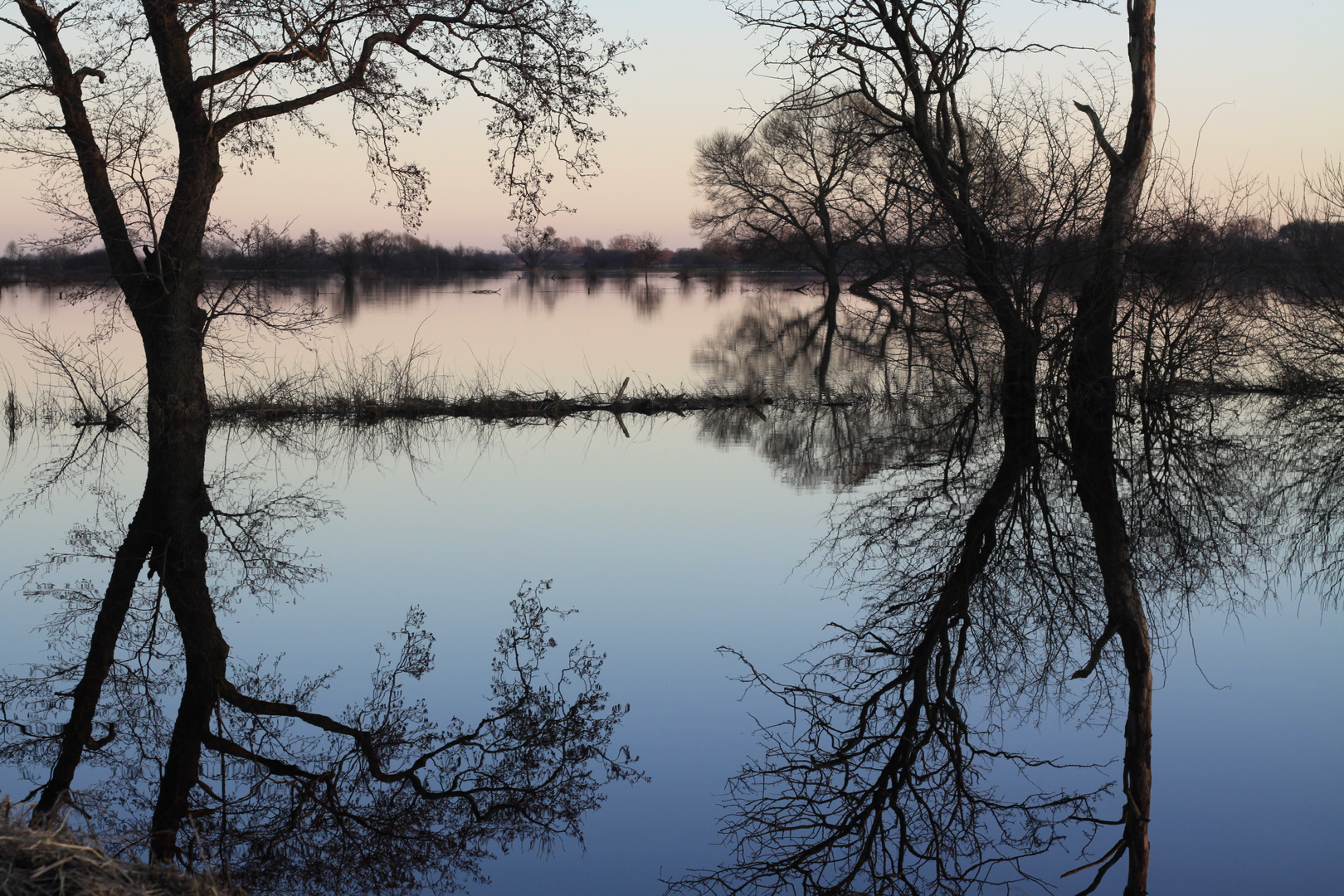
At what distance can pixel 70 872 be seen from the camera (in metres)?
2.24

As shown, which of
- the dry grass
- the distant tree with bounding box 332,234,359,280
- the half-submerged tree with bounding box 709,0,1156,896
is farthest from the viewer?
the distant tree with bounding box 332,234,359,280

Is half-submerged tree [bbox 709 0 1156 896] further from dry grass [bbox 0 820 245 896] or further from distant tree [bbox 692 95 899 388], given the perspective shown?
distant tree [bbox 692 95 899 388]

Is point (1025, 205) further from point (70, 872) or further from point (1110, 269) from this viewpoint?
point (70, 872)

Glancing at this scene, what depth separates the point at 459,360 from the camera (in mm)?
18203

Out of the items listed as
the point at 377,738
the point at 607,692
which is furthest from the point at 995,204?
the point at 377,738

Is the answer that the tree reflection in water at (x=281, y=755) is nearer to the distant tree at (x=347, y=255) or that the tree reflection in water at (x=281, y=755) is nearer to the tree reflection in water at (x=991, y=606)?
the tree reflection in water at (x=991, y=606)

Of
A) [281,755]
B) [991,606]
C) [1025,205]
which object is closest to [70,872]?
[281,755]

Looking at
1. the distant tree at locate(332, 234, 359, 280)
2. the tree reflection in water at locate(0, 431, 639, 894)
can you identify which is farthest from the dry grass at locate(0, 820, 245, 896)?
the distant tree at locate(332, 234, 359, 280)

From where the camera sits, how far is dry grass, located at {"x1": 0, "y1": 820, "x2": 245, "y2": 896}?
7.21 ft

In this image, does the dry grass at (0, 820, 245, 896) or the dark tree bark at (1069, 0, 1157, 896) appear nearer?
the dry grass at (0, 820, 245, 896)

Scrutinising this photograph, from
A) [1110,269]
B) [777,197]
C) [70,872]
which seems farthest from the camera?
[777,197]

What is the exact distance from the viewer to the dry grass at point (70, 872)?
2.20 meters

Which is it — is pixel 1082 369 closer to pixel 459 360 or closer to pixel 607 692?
pixel 607 692

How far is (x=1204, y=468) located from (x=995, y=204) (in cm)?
395
